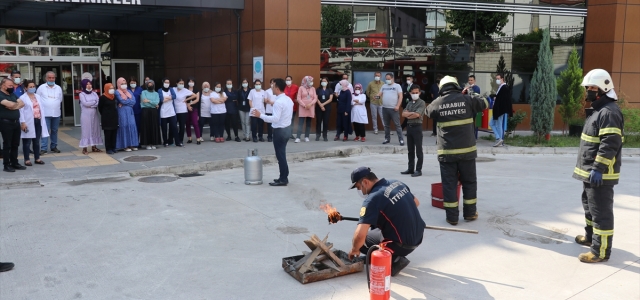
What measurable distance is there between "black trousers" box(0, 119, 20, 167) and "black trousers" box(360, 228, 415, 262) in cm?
864

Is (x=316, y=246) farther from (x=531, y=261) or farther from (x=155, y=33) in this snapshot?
(x=155, y=33)

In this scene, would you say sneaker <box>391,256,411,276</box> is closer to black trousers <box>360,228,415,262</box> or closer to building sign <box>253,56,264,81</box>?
black trousers <box>360,228,415,262</box>

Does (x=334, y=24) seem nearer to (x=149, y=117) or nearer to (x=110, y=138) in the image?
(x=149, y=117)

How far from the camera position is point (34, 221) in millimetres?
7965

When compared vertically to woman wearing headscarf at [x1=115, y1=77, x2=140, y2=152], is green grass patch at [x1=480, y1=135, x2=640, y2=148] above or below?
below

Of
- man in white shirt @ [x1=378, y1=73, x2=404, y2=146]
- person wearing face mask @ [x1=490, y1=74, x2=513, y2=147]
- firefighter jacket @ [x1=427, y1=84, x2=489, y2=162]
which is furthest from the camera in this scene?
person wearing face mask @ [x1=490, y1=74, x2=513, y2=147]

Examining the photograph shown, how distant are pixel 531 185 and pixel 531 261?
183 inches

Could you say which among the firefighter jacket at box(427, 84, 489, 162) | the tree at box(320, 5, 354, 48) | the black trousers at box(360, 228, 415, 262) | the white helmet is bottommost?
the black trousers at box(360, 228, 415, 262)

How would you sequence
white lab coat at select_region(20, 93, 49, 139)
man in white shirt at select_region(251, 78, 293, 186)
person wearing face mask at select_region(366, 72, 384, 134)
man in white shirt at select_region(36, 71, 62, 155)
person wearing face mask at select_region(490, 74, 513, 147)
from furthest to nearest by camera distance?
person wearing face mask at select_region(366, 72, 384, 134) → person wearing face mask at select_region(490, 74, 513, 147) → man in white shirt at select_region(36, 71, 62, 155) → white lab coat at select_region(20, 93, 49, 139) → man in white shirt at select_region(251, 78, 293, 186)

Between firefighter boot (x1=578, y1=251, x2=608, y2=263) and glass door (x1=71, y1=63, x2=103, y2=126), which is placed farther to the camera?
glass door (x1=71, y1=63, x2=103, y2=126)

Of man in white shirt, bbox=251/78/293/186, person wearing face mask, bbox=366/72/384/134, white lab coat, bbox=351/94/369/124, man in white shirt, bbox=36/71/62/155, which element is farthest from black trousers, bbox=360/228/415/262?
person wearing face mask, bbox=366/72/384/134

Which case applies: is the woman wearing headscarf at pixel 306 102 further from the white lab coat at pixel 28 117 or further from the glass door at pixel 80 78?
the glass door at pixel 80 78

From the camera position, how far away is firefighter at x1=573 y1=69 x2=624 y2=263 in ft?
20.6

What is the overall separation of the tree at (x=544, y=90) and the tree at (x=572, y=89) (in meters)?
1.46
